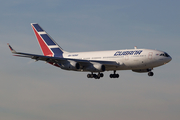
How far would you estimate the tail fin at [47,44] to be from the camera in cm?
8138

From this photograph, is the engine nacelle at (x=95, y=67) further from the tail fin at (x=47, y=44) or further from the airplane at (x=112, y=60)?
the tail fin at (x=47, y=44)

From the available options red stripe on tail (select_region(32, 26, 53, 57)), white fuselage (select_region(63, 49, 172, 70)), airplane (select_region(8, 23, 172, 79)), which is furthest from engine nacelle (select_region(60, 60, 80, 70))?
red stripe on tail (select_region(32, 26, 53, 57))

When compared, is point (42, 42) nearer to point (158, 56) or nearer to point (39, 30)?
point (39, 30)

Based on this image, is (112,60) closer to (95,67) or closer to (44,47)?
(95,67)

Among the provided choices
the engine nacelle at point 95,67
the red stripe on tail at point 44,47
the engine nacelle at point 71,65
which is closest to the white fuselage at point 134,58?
the engine nacelle at point 95,67

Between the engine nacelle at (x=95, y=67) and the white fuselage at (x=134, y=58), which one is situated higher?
the white fuselage at (x=134, y=58)

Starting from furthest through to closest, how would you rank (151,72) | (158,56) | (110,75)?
(110,75)
(151,72)
(158,56)

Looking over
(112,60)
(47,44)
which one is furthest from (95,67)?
(47,44)

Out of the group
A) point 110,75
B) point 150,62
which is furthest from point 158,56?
point 110,75

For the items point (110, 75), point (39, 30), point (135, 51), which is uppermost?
point (39, 30)

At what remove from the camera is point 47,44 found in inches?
3253

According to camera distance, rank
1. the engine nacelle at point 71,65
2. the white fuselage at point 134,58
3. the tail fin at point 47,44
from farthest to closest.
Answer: the tail fin at point 47,44, the engine nacelle at point 71,65, the white fuselage at point 134,58

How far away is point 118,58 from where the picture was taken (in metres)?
69.8

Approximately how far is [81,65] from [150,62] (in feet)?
44.7
